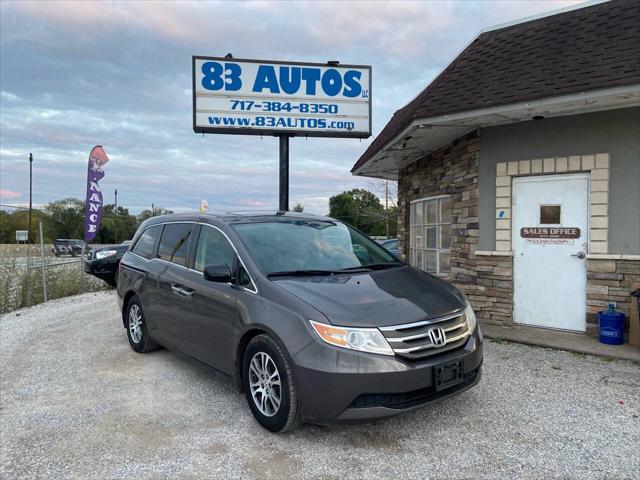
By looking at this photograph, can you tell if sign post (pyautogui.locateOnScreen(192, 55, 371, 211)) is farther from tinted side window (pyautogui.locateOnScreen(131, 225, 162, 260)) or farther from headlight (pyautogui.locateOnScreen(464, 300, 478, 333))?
headlight (pyautogui.locateOnScreen(464, 300, 478, 333))

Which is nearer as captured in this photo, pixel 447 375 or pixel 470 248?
pixel 447 375

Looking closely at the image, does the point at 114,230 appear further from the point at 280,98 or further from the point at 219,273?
the point at 219,273

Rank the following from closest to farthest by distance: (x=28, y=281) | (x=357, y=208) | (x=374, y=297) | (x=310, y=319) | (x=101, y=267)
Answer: (x=310, y=319), (x=374, y=297), (x=28, y=281), (x=101, y=267), (x=357, y=208)

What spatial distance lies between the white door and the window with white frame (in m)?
1.87

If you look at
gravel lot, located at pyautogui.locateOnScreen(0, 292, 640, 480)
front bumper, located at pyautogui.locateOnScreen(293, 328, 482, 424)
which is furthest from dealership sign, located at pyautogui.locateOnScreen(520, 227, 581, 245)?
front bumper, located at pyautogui.locateOnScreen(293, 328, 482, 424)

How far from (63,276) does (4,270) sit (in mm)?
1586

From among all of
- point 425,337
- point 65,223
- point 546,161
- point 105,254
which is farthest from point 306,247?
point 65,223

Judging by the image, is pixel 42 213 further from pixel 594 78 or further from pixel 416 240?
pixel 594 78

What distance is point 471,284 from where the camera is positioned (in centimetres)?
721

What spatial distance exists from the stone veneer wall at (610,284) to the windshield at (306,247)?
3198mm

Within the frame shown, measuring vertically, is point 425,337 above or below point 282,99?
below

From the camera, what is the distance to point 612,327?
5.68 metres

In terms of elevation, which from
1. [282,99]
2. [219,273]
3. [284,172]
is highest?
[282,99]

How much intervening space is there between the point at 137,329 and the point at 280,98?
5723 mm
